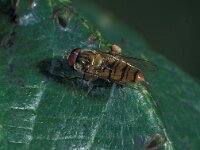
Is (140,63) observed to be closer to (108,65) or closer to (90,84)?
(108,65)

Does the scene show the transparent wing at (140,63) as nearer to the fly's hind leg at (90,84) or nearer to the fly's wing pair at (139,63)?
the fly's wing pair at (139,63)

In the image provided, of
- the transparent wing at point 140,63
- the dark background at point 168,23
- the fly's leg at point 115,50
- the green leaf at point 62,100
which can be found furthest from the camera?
the dark background at point 168,23

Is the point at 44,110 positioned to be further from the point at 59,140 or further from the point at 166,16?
the point at 166,16

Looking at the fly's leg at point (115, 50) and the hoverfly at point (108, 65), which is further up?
the fly's leg at point (115, 50)

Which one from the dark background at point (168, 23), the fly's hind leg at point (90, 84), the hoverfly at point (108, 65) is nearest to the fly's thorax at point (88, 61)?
the hoverfly at point (108, 65)

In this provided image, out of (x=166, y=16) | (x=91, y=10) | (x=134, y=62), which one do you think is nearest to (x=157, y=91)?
(x=134, y=62)

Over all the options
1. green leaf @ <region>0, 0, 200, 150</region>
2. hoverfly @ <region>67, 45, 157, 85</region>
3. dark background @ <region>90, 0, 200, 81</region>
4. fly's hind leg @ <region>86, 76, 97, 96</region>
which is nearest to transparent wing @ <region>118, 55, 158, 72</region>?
hoverfly @ <region>67, 45, 157, 85</region>

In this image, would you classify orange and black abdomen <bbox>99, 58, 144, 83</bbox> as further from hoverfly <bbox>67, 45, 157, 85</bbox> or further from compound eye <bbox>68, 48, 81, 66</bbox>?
compound eye <bbox>68, 48, 81, 66</bbox>
